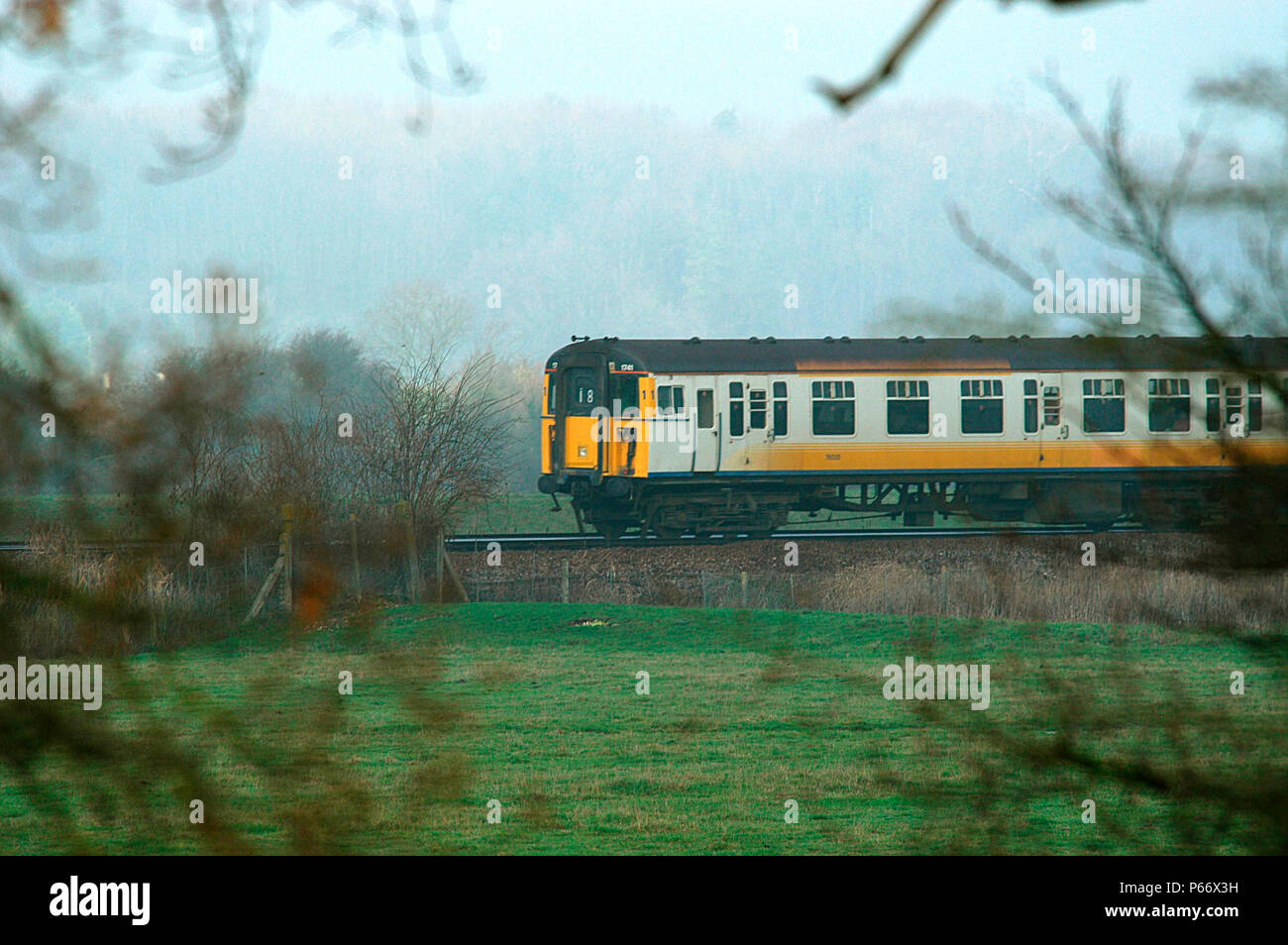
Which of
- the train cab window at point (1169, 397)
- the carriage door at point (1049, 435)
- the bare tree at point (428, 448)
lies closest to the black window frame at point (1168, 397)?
the train cab window at point (1169, 397)

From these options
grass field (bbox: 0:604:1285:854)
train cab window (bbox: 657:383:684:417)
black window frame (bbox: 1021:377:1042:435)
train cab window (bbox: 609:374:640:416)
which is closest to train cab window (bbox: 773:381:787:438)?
train cab window (bbox: 657:383:684:417)

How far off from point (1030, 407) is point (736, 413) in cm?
471

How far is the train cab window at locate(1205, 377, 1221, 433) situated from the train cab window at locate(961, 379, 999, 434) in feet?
64.4

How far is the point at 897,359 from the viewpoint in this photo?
21.6m

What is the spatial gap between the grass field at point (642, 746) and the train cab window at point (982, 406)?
803cm

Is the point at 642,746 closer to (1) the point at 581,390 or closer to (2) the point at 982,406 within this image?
(1) the point at 581,390

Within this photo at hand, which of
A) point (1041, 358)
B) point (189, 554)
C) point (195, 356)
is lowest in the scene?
point (189, 554)

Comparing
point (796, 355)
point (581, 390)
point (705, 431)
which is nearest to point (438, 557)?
point (705, 431)

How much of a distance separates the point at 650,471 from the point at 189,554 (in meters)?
18.4

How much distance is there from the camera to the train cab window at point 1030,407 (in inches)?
859

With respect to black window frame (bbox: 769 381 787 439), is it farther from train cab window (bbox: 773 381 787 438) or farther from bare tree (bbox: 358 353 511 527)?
bare tree (bbox: 358 353 511 527)

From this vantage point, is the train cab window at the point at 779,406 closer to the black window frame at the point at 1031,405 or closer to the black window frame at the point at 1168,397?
the black window frame at the point at 1031,405

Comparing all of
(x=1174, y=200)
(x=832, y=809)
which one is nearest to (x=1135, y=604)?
(x=1174, y=200)
